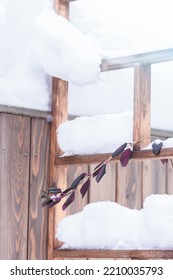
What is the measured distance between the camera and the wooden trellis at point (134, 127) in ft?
7.48

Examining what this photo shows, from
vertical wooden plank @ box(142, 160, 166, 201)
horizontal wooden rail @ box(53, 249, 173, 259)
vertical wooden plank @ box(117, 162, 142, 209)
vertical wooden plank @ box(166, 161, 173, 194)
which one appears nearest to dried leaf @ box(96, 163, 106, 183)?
horizontal wooden rail @ box(53, 249, 173, 259)

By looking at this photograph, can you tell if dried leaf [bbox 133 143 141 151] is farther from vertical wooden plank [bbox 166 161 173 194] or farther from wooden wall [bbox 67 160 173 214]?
vertical wooden plank [bbox 166 161 173 194]

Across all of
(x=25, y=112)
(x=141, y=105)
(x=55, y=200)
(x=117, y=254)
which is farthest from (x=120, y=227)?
(x=25, y=112)

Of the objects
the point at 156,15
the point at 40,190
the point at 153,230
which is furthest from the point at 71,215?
→ the point at 156,15

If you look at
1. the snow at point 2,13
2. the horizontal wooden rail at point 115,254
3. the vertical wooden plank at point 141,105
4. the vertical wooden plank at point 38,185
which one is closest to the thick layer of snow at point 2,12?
the snow at point 2,13

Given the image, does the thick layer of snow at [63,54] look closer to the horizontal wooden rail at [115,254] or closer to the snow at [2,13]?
the snow at [2,13]

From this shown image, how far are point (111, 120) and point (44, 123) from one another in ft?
0.80

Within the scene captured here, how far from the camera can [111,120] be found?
2406 millimetres

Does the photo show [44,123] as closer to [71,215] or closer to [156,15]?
[71,215]

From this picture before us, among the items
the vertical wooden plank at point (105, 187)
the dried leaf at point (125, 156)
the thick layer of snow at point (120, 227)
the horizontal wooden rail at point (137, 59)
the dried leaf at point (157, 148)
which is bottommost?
the thick layer of snow at point (120, 227)

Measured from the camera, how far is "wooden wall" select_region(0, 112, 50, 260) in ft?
8.05

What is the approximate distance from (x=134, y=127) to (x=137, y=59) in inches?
7.0

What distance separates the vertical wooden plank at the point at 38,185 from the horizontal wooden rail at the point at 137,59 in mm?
256
